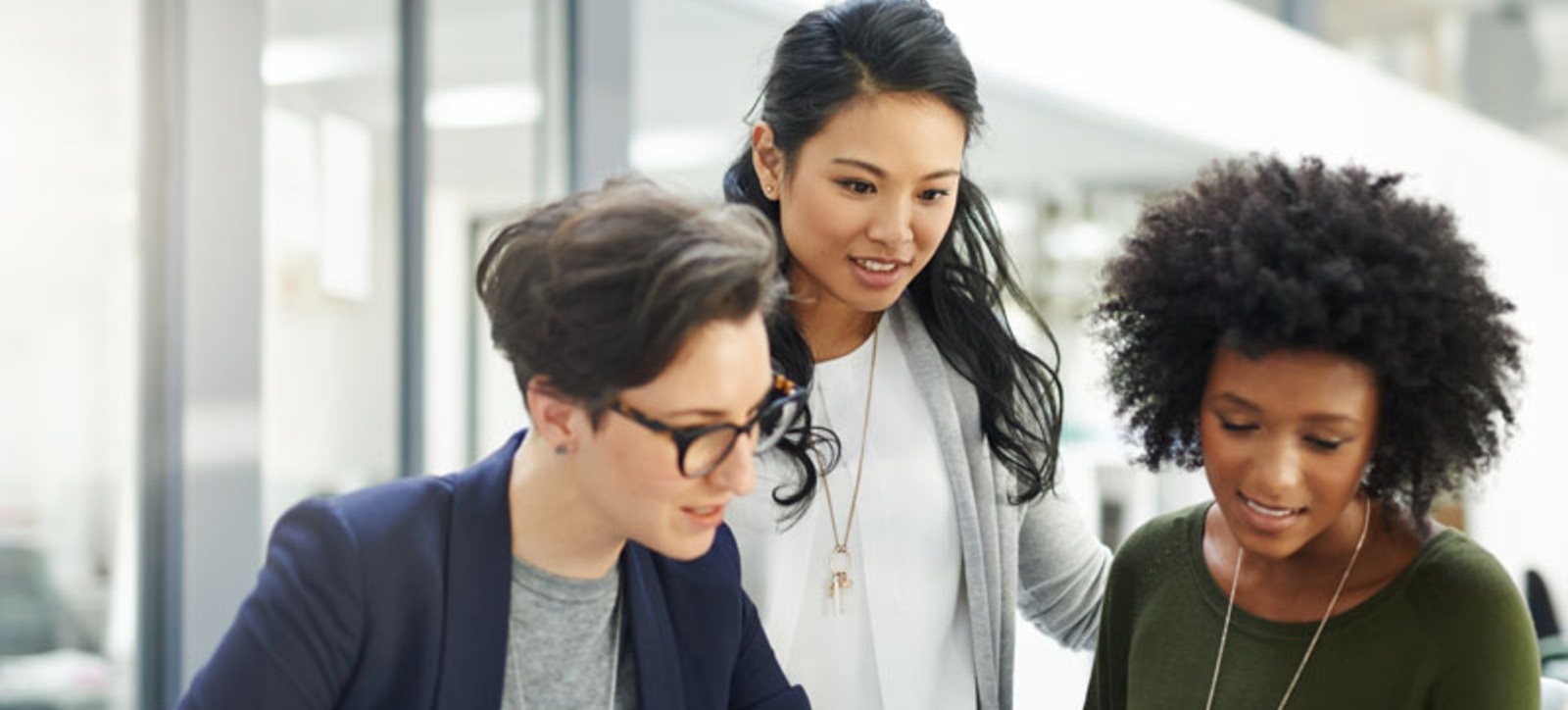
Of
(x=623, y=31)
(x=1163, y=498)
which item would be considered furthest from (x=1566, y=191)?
(x=623, y=31)

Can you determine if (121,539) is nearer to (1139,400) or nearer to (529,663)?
(529,663)

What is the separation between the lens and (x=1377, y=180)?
1.47m

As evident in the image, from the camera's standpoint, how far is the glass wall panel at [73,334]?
10.3 feet

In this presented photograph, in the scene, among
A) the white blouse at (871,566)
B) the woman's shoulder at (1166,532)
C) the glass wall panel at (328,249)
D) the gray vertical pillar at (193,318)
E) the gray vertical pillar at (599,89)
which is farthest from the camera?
the gray vertical pillar at (599,89)

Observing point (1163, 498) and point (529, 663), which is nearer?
point (529, 663)

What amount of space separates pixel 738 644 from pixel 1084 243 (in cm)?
938

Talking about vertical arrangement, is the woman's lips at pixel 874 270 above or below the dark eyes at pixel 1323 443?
above

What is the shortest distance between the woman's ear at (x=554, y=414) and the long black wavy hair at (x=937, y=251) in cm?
45

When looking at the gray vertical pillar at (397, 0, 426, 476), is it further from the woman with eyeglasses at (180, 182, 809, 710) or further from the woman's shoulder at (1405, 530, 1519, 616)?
the woman's shoulder at (1405, 530, 1519, 616)

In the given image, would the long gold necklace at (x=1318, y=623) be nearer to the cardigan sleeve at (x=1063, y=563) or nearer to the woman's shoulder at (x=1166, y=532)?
the woman's shoulder at (x=1166, y=532)

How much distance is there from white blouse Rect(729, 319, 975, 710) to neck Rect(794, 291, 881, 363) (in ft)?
0.05

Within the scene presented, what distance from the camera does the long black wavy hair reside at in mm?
1757

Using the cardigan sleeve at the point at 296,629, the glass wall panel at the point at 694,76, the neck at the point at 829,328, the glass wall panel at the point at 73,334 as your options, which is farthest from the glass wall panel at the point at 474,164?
the cardigan sleeve at the point at 296,629

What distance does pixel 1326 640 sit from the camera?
A: 1.49 meters
